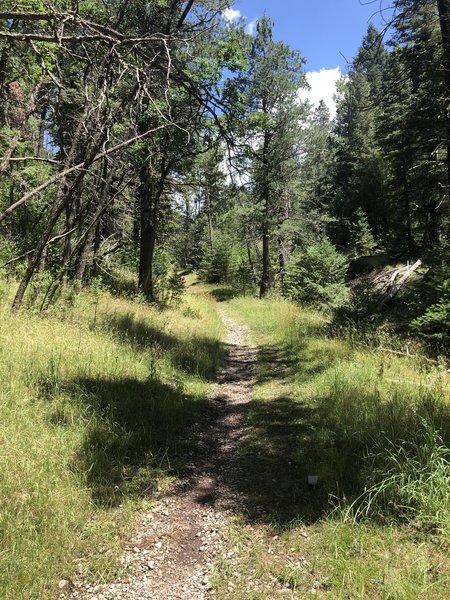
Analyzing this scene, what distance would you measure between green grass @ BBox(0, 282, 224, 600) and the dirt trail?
5.4 inches

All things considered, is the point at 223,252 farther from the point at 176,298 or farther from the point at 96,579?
the point at 96,579

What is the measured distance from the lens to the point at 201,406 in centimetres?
648

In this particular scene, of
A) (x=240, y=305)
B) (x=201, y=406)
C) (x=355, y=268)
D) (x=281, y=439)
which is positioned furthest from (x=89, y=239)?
(x=355, y=268)

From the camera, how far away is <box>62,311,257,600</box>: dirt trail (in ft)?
9.53

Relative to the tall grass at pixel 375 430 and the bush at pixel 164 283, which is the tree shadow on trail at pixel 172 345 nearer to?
the tall grass at pixel 375 430

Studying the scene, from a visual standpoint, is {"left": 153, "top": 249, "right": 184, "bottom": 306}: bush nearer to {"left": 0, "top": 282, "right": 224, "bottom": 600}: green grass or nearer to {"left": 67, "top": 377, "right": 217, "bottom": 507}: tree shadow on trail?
{"left": 0, "top": 282, "right": 224, "bottom": 600}: green grass

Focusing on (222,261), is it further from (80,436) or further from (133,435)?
(80,436)

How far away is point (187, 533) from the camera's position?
357cm

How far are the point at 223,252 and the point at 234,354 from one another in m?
25.9

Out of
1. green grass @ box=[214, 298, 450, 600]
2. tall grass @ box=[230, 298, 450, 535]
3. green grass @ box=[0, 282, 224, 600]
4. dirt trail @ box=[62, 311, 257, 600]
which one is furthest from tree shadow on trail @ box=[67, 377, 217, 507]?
tall grass @ box=[230, 298, 450, 535]

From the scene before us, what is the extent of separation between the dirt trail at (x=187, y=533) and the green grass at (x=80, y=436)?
137 millimetres

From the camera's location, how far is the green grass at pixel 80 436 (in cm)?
305

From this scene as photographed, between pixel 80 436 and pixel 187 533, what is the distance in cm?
158

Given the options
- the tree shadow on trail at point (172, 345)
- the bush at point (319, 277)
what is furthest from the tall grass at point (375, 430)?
the bush at point (319, 277)
